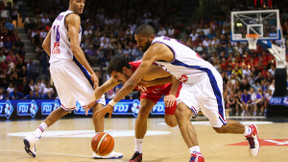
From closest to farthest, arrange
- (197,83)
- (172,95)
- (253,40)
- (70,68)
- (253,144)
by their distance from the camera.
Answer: (172,95) < (197,83) < (253,144) < (70,68) < (253,40)

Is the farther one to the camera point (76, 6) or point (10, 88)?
point (10, 88)

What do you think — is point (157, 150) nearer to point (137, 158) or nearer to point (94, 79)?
point (137, 158)

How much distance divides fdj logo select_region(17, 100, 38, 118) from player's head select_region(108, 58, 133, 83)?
10.9m

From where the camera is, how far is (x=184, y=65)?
484cm

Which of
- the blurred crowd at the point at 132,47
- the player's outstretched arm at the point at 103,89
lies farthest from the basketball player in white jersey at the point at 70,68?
the blurred crowd at the point at 132,47

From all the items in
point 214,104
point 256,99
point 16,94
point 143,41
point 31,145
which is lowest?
point 256,99

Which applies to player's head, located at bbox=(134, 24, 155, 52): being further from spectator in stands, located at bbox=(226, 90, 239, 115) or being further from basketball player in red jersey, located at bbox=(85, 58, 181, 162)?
spectator in stands, located at bbox=(226, 90, 239, 115)

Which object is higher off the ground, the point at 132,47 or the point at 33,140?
the point at 132,47

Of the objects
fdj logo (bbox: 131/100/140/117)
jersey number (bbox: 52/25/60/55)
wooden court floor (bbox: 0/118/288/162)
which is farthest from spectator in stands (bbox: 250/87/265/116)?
jersey number (bbox: 52/25/60/55)

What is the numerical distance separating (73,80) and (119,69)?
854 millimetres

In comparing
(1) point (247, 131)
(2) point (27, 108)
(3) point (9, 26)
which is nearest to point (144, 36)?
(1) point (247, 131)

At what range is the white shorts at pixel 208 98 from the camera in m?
4.86

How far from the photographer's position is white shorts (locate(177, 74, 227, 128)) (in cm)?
486

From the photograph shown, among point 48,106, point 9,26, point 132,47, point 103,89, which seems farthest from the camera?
point 9,26
